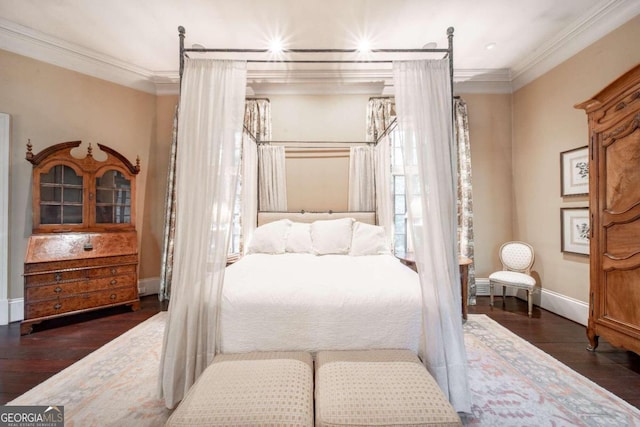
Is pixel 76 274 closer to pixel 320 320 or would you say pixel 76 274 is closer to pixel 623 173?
pixel 320 320

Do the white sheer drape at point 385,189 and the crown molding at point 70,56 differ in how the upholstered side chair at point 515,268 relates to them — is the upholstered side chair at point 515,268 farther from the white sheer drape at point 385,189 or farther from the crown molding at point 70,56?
the crown molding at point 70,56

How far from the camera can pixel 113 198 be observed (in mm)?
3352

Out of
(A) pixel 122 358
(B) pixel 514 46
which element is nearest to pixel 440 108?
(B) pixel 514 46

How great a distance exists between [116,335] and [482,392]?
3285 millimetres

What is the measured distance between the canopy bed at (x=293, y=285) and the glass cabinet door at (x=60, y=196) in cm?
237

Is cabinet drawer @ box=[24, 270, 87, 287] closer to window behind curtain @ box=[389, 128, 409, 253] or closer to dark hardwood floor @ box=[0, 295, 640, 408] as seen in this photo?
dark hardwood floor @ box=[0, 295, 640, 408]

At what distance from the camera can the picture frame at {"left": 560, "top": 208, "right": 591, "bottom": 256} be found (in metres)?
2.91

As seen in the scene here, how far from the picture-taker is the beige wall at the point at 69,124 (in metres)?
3.01

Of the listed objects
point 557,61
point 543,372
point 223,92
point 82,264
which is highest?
point 557,61

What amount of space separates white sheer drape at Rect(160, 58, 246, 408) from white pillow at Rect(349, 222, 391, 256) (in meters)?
1.76

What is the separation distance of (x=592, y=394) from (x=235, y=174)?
9.21 ft

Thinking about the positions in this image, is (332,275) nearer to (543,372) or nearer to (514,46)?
(543,372)

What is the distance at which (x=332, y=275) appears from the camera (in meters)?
2.02

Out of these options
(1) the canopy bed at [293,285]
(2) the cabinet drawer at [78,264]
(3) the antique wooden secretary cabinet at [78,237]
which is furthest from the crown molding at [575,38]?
(2) the cabinet drawer at [78,264]
